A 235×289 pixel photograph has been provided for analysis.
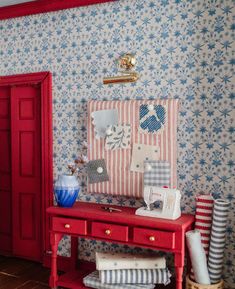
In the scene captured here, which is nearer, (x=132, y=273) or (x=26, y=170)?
(x=132, y=273)

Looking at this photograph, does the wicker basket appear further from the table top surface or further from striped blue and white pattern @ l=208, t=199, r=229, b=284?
the table top surface

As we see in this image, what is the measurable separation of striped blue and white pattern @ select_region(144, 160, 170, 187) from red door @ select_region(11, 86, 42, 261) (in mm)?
1480

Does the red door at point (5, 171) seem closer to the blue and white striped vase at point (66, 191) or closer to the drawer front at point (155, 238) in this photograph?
the blue and white striped vase at point (66, 191)

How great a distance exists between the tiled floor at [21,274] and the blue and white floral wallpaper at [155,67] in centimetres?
45

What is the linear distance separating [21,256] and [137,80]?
264 centimetres

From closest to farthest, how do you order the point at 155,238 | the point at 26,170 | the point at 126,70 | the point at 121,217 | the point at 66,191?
the point at 155,238
the point at 121,217
the point at 66,191
the point at 126,70
the point at 26,170

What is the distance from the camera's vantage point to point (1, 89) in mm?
5105

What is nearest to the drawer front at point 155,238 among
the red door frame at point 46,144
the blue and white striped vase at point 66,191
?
the blue and white striped vase at point 66,191

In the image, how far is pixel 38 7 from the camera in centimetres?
471

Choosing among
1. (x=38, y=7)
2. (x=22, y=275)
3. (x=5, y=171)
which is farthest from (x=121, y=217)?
(x=38, y=7)

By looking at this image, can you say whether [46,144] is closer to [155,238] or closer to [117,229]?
[117,229]

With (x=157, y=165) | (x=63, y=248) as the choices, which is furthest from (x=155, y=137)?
(x=63, y=248)

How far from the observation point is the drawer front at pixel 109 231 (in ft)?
12.2

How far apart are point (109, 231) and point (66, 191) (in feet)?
2.11
